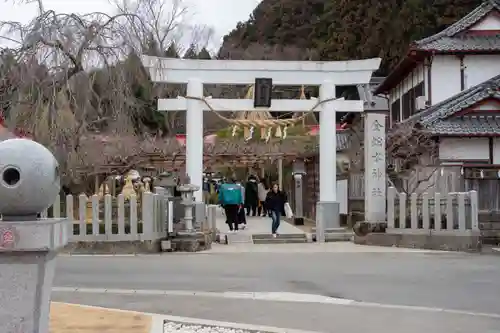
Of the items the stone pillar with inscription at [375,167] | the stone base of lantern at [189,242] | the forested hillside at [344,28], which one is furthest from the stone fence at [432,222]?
the forested hillside at [344,28]

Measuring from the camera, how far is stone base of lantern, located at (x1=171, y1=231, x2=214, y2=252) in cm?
1859

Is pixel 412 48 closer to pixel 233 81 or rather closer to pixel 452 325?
pixel 233 81

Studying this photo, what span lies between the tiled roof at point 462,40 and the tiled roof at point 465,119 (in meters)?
3.88

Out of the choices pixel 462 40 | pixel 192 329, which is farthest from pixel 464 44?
pixel 192 329

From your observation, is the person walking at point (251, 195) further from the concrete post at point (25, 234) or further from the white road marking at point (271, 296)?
the concrete post at point (25, 234)

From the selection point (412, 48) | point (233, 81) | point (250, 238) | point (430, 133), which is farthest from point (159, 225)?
point (412, 48)

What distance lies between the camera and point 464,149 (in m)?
24.0

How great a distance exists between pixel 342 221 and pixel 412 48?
7.65m

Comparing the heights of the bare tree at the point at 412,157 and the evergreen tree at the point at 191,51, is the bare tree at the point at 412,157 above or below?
below

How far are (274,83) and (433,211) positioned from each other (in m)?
6.39

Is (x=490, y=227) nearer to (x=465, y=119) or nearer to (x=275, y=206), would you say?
(x=465, y=119)

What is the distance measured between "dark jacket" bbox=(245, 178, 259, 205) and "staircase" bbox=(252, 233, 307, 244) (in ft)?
31.7

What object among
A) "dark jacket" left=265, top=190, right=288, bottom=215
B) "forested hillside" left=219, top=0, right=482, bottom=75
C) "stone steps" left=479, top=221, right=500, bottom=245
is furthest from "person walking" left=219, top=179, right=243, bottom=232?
"forested hillside" left=219, top=0, right=482, bottom=75

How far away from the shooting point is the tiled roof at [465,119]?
76.8 feet
